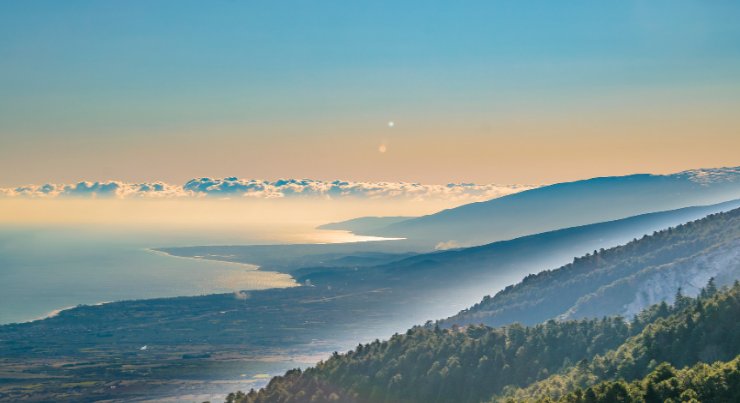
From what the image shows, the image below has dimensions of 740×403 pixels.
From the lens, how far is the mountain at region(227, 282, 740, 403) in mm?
117562

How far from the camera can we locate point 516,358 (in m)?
148

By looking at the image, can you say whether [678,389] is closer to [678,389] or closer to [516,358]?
[678,389]

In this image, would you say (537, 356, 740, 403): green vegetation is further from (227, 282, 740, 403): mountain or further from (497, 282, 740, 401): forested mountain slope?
(227, 282, 740, 403): mountain

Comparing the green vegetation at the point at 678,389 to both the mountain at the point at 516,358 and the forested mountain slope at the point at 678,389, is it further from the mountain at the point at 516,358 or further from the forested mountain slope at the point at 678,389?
the mountain at the point at 516,358

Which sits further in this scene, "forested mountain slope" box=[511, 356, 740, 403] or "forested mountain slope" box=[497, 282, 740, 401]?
"forested mountain slope" box=[497, 282, 740, 401]

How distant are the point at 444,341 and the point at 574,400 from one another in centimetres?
7293

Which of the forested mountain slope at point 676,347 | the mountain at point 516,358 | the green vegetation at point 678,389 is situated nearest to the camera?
the green vegetation at point 678,389

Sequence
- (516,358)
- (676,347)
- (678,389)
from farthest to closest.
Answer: (516,358)
(676,347)
(678,389)

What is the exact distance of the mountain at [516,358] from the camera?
386ft

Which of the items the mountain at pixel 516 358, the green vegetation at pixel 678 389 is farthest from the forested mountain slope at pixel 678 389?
the mountain at pixel 516 358

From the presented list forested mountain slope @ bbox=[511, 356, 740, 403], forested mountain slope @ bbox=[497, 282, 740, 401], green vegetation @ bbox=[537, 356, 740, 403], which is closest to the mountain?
forested mountain slope @ bbox=[497, 282, 740, 401]

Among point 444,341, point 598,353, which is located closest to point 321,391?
point 444,341

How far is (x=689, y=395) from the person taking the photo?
257 feet

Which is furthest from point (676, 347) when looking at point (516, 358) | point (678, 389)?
point (678, 389)
